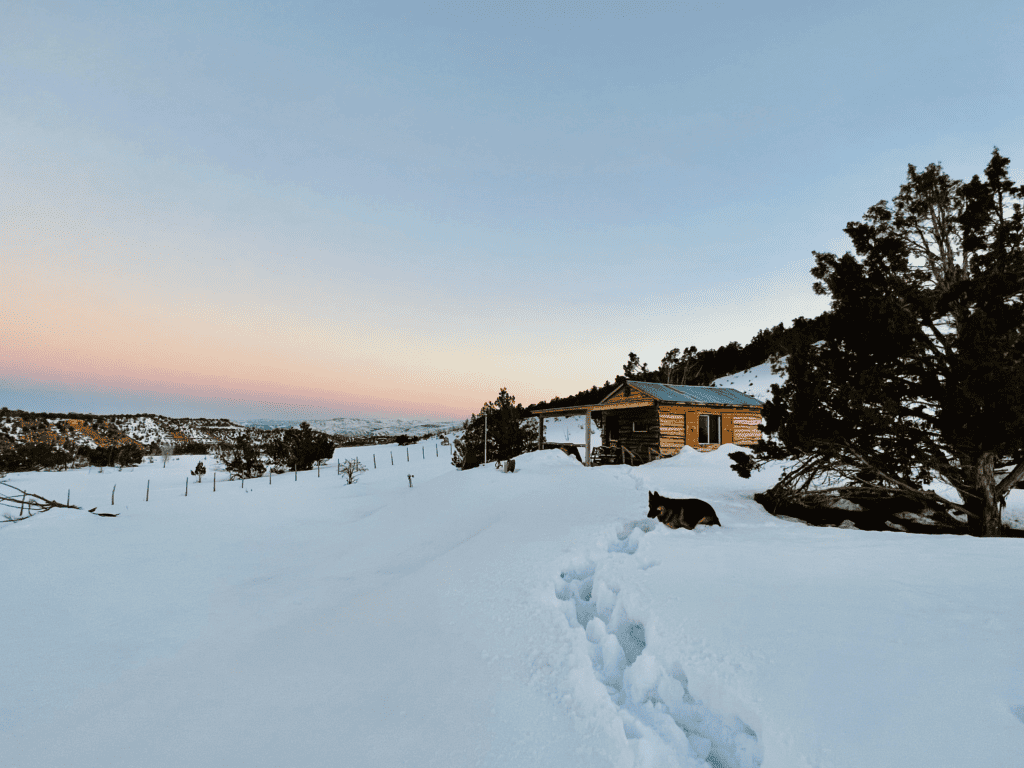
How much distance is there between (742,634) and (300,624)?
4.58 meters

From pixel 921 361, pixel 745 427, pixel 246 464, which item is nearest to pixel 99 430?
pixel 246 464

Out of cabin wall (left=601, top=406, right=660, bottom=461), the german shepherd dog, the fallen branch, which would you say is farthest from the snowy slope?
the fallen branch

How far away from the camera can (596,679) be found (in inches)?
129

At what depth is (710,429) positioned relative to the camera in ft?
70.7

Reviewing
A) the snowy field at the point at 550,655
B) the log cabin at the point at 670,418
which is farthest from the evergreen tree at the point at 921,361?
the log cabin at the point at 670,418

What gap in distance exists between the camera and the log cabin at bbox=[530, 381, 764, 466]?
1991 cm

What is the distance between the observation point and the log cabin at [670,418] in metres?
19.9

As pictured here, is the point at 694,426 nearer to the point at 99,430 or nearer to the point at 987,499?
the point at 987,499

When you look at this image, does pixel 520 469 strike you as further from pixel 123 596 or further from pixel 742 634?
pixel 742 634

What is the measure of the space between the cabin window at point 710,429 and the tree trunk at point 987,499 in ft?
46.6

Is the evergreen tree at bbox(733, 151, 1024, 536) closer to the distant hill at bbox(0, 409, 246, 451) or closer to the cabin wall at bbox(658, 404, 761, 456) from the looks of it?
the cabin wall at bbox(658, 404, 761, 456)

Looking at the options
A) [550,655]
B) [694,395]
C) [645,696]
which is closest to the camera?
[645,696]

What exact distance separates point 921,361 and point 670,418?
518 inches

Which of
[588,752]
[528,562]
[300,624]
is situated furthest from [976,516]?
[300,624]
